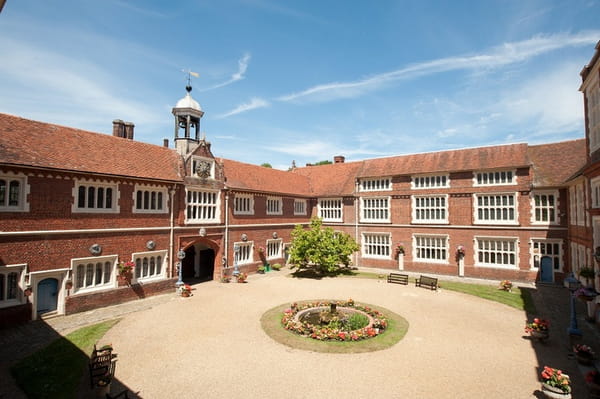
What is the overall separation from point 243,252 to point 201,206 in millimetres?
5839

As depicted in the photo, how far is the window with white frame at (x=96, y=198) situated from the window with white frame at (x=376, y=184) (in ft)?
73.1

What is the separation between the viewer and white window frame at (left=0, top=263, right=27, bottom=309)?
1422 cm

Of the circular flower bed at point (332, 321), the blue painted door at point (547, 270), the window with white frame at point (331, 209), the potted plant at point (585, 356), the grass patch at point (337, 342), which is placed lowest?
the grass patch at point (337, 342)

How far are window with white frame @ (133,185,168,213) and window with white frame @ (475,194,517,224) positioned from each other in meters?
24.4

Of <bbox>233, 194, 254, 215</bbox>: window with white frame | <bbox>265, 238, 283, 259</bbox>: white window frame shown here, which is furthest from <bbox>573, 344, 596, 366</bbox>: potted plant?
<bbox>265, 238, 283, 259</bbox>: white window frame

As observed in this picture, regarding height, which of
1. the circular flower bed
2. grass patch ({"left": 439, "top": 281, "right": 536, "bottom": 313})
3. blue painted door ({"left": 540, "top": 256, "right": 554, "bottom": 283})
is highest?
blue painted door ({"left": 540, "top": 256, "right": 554, "bottom": 283})

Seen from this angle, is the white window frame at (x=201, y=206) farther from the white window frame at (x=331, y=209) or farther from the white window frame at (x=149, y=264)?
the white window frame at (x=331, y=209)

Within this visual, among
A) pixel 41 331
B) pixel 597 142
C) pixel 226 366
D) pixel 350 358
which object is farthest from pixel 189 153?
pixel 597 142

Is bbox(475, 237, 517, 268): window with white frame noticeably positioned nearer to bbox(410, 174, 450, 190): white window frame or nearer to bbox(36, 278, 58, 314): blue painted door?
bbox(410, 174, 450, 190): white window frame

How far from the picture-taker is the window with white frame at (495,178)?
2502 centimetres

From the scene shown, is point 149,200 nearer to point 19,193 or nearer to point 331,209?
point 19,193

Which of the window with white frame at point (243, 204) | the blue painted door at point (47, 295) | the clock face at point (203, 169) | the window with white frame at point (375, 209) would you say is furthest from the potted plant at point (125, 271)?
the window with white frame at point (375, 209)

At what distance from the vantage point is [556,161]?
24359mm

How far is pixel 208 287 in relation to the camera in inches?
872
